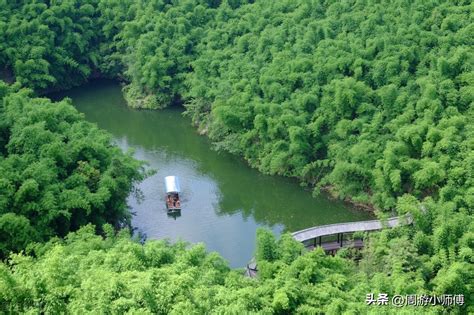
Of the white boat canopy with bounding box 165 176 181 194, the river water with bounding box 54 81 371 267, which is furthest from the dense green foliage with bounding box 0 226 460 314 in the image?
the white boat canopy with bounding box 165 176 181 194

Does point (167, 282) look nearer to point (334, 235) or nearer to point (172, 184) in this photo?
point (334, 235)

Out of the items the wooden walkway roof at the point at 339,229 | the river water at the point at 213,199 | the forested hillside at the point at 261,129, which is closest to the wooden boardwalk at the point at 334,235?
the wooden walkway roof at the point at 339,229

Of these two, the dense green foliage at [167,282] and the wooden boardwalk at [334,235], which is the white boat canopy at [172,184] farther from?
the dense green foliage at [167,282]

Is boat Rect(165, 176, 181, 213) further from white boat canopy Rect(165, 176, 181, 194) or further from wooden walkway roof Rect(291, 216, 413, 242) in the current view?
wooden walkway roof Rect(291, 216, 413, 242)

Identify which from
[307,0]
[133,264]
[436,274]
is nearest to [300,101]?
[307,0]

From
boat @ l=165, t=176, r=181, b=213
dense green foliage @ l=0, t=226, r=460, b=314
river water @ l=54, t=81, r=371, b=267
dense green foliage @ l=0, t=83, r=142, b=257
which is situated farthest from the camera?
boat @ l=165, t=176, r=181, b=213

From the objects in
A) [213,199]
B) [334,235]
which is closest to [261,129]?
[213,199]
